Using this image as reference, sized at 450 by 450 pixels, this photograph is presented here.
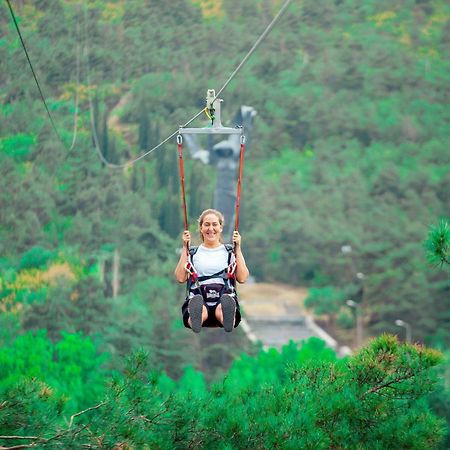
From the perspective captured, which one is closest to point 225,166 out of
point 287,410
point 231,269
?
point 287,410

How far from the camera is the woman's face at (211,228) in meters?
13.1

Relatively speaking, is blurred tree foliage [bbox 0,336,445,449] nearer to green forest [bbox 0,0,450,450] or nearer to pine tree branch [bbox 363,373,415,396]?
pine tree branch [bbox 363,373,415,396]

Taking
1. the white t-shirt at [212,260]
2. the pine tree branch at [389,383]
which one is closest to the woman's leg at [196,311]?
the white t-shirt at [212,260]

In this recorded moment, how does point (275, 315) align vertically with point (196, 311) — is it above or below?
below

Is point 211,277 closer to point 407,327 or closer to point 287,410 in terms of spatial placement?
point 287,410

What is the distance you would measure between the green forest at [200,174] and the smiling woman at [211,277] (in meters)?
17.2

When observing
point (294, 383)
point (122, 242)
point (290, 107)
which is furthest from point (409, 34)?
point (294, 383)

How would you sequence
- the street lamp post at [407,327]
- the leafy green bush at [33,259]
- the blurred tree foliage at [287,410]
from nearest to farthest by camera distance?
1. the blurred tree foliage at [287,410]
2. the leafy green bush at [33,259]
3. the street lamp post at [407,327]

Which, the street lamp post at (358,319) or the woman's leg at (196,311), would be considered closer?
the woman's leg at (196,311)

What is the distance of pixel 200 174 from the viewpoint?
60.1 metres

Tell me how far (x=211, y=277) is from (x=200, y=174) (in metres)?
46.9

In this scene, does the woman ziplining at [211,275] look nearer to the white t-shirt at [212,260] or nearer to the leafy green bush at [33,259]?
the white t-shirt at [212,260]

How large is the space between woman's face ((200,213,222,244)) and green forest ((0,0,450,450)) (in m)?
17.4

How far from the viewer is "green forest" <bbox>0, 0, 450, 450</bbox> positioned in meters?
49.6
